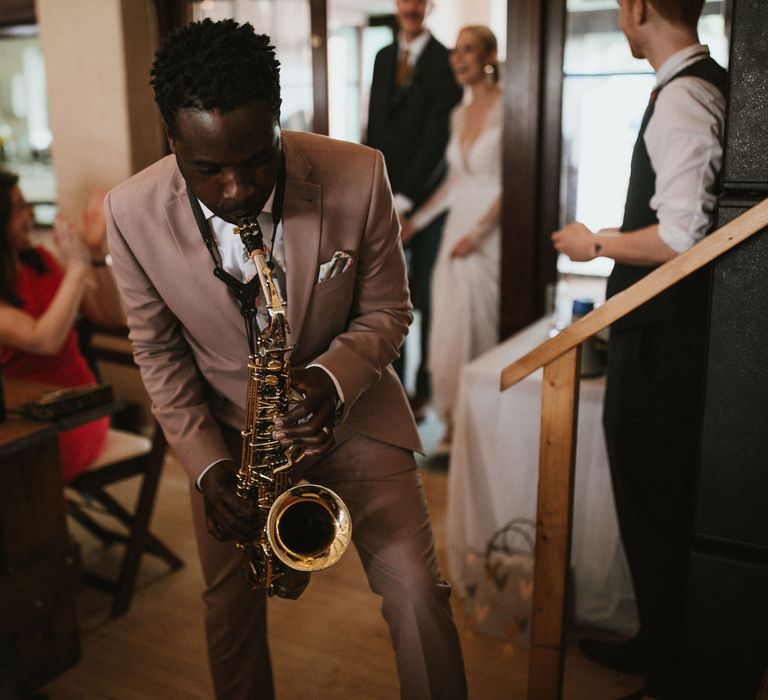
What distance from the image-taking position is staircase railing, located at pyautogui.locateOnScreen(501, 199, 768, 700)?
1.75m

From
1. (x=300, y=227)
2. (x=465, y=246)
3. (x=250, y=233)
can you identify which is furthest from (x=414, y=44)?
(x=250, y=233)

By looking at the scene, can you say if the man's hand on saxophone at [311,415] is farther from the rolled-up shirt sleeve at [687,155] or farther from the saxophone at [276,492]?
the rolled-up shirt sleeve at [687,155]

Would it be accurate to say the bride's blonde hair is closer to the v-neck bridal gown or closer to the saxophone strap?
the v-neck bridal gown

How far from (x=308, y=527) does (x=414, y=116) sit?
9.91 ft

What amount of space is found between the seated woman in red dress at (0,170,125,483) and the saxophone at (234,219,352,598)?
1.31m

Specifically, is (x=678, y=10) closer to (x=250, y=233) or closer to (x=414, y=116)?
(x=250, y=233)

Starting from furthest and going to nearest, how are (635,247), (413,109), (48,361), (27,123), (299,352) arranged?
(27,123)
(413,109)
(48,361)
(635,247)
(299,352)

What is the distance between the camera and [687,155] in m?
1.99

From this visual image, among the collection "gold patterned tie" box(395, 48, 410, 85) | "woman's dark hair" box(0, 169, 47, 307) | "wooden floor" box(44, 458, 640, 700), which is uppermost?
"gold patterned tie" box(395, 48, 410, 85)

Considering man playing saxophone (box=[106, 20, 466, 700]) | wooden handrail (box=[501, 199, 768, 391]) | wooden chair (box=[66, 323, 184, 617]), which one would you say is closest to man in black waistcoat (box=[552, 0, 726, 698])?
wooden handrail (box=[501, 199, 768, 391])

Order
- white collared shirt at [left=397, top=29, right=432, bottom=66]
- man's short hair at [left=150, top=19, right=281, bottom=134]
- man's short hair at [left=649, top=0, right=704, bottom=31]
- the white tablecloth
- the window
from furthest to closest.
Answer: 1. the window
2. white collared shirt at [left=397, top=29, right=432, bottom=66]
3. the white tablecloth
4. man's short hair at [left=649, top=0, right=704, bottom=31]
5. man's short hair at [left=150, top=19, right=281, bottom=134]

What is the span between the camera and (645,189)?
2.16 m

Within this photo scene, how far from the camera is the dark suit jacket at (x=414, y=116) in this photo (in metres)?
4.23

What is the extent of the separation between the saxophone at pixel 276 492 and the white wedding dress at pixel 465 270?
7.92 ft
